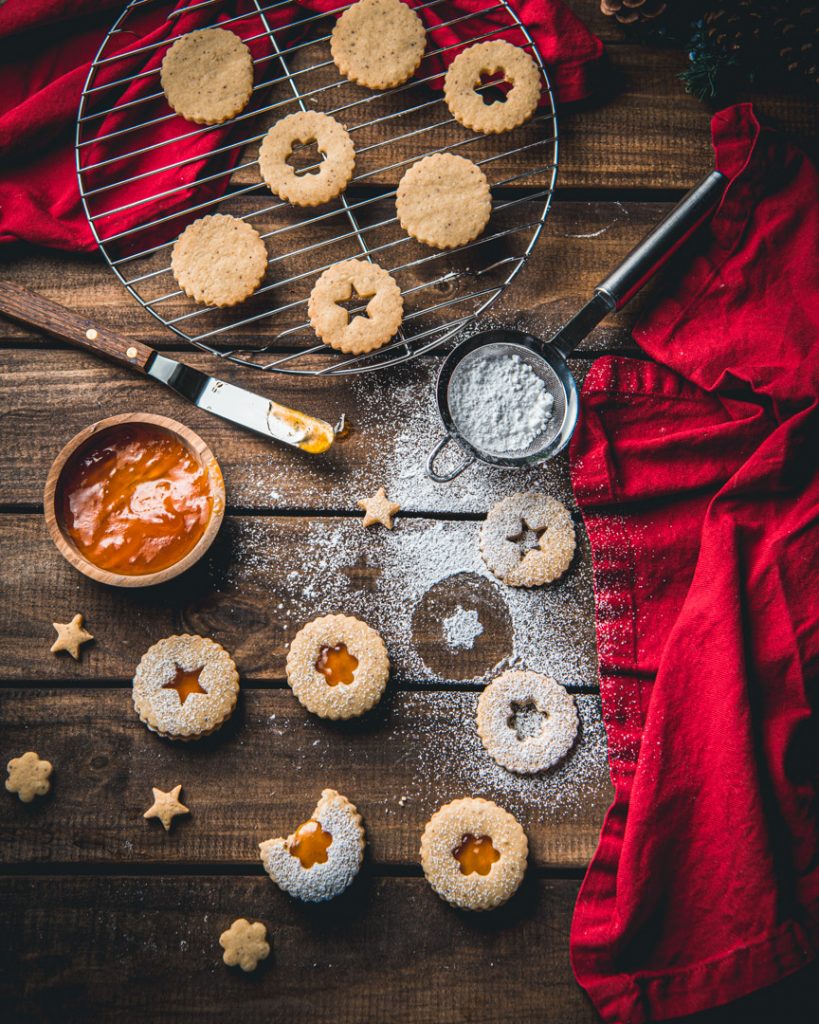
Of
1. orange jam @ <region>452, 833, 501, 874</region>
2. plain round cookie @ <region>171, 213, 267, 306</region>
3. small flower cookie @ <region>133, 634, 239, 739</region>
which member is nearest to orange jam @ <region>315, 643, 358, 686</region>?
small flower cookie @ <region>133, 634, 239, 739</region>

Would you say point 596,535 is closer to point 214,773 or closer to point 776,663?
point 776,663

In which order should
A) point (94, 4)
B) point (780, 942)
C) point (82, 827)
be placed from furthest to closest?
point (94, 4)
point (82, 827)
point (780, 942)

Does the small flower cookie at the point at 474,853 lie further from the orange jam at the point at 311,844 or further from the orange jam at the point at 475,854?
the orange jam at the point at 311,844

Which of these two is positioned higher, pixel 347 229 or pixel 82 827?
pixel 347 229

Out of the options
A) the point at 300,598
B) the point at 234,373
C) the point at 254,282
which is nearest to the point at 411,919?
the point at 300,598

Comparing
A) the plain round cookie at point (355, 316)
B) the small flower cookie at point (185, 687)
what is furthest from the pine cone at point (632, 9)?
the small flower cookie at point (185, 687)

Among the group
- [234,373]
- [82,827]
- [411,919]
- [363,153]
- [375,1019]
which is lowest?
[375,1019]
